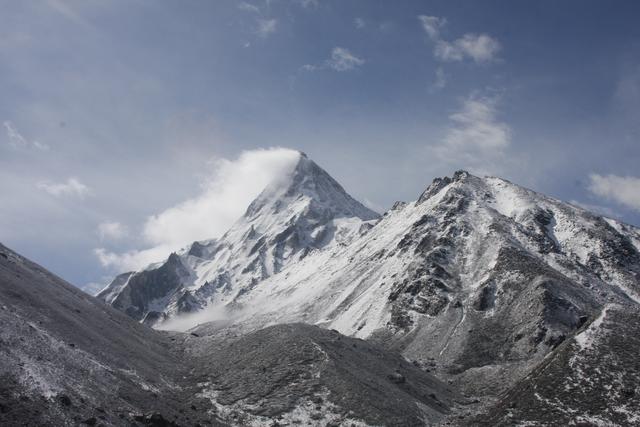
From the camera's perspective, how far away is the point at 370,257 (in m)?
198

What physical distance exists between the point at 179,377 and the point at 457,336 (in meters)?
66.5

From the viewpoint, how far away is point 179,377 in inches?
2687

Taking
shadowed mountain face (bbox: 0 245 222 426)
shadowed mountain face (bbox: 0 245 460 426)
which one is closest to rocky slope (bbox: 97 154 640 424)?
shadowed mountain face (bbox: 0 245 460 426)

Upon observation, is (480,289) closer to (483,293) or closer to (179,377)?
(483,293)

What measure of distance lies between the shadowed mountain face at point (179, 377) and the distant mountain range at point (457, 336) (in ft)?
1.30

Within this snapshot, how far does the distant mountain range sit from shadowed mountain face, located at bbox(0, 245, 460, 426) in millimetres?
396

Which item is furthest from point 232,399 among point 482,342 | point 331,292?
point 331,292

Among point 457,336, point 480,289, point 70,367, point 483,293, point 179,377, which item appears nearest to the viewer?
point 70,367

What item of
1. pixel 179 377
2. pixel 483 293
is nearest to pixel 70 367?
pixel 179 377

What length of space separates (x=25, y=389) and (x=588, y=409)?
1881 inches

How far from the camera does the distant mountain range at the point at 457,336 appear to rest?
5316cm

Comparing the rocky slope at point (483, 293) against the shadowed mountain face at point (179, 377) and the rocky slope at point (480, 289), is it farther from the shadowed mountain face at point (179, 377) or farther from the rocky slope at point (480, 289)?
the shadowed mountain face at point (179, 377)

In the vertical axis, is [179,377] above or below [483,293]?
below

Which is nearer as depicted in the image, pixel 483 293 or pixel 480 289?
pixel 483 293
